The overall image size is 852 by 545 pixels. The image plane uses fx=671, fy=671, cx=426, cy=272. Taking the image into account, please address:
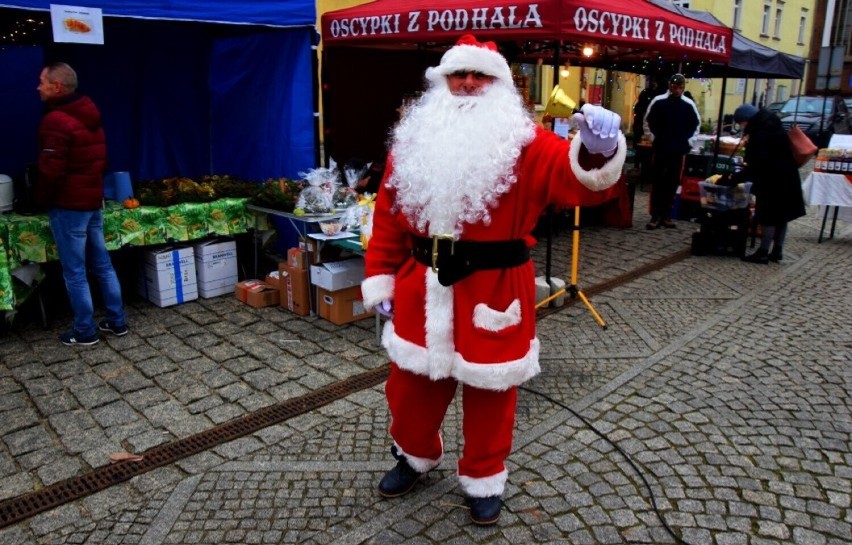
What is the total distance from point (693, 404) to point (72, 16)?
5101 millimetres

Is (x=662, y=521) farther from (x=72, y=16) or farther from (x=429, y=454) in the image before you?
(x=72, y=16)

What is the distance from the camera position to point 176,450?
3664mm

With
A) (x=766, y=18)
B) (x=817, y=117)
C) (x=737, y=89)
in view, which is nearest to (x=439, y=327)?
(x=817, y=117)

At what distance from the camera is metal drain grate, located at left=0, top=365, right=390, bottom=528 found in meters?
3.18

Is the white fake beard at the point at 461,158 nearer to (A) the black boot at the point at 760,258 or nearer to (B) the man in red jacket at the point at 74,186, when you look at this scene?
(B) the man in red jacket at the point at 74,186

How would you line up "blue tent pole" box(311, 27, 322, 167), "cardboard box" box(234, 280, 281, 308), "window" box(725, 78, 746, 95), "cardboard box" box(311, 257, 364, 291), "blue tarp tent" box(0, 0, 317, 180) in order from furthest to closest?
"window" box(725, 78, 746, 95)
"blue tent pole" box(311, 27, 322, 167)
"blue tarp tent" box(0, 0, 317, 180)
"cardboard box" box(234, 280, 281, 308)
"cardboard box" box(311, 257, 364, 291)

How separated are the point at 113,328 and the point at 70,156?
1.37 metres

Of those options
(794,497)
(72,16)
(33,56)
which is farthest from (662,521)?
(33,56)

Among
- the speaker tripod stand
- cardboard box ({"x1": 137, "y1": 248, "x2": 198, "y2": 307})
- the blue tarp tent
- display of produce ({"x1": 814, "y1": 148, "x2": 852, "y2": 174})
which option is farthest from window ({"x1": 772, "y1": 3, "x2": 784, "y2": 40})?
cardboard box ({"x1": 137, "y1": 248, "x2": 198, "y2": 307})

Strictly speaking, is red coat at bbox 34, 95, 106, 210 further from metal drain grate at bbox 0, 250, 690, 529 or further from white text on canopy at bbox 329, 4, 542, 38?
white text on canopy at bbox 329, 4, 542, 38

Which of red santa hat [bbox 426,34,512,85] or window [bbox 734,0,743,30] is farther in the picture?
window [bbox 734,0,743,30]

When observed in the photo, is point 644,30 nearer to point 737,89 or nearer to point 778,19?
point 737,89

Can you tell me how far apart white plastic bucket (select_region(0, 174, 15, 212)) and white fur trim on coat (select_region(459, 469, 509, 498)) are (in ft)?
14.4

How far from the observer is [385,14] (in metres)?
6.91
